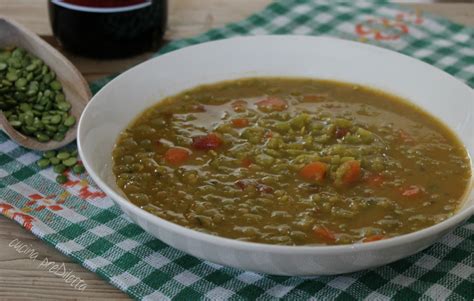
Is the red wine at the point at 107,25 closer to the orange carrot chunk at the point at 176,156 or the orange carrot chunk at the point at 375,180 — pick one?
the orange carrot chunk at the point at 176,156

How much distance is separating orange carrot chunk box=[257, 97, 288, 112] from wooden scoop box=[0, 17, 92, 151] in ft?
2.30

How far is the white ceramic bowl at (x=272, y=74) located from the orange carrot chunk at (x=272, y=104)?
264 millimetres

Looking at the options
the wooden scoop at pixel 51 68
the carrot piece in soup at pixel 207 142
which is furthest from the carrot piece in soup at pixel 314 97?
the wooden scoop at pixel 51 68

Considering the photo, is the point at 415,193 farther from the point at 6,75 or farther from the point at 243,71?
the point at 6,75

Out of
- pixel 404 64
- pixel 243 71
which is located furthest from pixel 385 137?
pixel 243 71

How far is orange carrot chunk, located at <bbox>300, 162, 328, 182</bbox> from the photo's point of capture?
2.63m

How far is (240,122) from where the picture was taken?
2996mm

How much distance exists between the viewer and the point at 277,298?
2.37 m

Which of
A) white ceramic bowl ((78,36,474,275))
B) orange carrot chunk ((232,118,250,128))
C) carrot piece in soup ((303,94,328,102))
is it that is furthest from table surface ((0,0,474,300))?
carrot piece in soup ((303,94,328,102))

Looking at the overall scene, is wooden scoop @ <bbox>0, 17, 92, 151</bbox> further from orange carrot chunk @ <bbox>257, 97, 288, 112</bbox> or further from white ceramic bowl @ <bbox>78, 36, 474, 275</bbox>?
orange carrot chunk @ <bbox>257, 97, 288, 112</bbox>

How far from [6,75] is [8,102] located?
14 cm

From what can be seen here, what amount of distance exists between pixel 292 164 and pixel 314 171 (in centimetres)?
9

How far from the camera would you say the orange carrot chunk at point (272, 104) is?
10.2 feet

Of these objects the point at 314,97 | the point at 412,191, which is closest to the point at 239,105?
the point at 314,97
